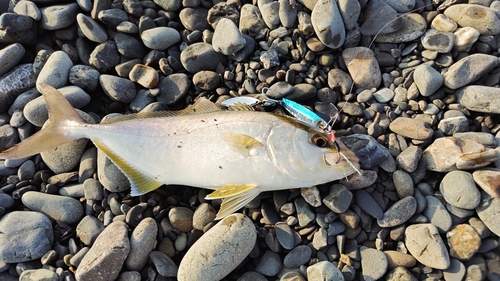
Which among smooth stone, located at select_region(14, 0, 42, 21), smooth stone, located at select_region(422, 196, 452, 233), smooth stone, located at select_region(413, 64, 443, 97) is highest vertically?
smooth stone, located at select_region(14, 0, 42, 21)

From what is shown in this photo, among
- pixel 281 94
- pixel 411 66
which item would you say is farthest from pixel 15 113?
pixel 411 66

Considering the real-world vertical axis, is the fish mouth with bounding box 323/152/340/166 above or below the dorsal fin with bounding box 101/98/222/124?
below

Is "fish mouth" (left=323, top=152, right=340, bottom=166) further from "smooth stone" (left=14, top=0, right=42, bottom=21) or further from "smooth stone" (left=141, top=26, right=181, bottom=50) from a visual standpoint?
"smooth stone" (left=14, top=0, right=42, bottom=21)

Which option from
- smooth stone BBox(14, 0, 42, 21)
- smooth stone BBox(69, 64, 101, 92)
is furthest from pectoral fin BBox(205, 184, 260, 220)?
smooth stone BBox(14, 0, 42, 21)

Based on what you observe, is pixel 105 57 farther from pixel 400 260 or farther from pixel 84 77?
pixel 400 260

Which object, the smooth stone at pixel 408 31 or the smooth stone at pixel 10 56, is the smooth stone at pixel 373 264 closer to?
the smooth stone at pixel 408 31

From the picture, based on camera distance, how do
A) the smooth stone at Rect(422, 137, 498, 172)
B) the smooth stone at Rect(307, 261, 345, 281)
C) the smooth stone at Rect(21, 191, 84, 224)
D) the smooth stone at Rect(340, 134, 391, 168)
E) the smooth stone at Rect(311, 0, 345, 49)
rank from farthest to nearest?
the smooth stone at Rect(311, 0, 345, 49), the smooth stone at Rect(21, 191, 84, 224), the smooth stone at Rect(340, 134, 391, 168), the smooth stone at Rect(422, 137, 498, 172), the smooth stone at Rect(307, 261, 345, 281)

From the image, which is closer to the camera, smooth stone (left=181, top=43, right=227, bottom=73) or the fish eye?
the fish eye
